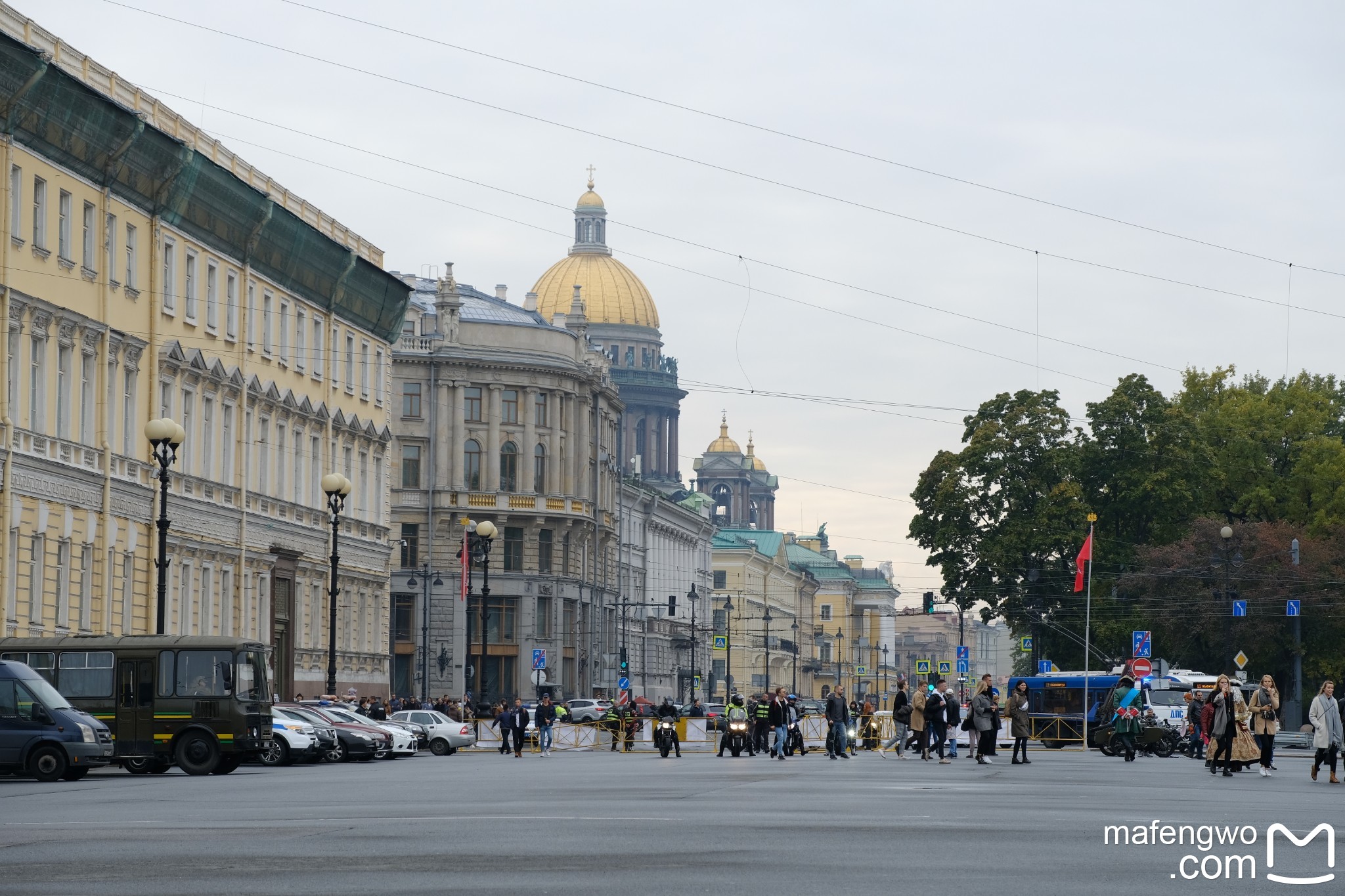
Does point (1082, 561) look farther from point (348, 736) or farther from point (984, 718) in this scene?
point (348, 736)

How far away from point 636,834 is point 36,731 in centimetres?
1615

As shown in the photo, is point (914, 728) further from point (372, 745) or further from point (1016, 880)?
point (1016, 880)

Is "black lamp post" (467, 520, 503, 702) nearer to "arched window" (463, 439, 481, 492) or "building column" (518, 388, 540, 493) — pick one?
"arched window" (463, 439, 481, 492)

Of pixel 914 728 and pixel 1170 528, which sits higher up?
pixel 1170 528

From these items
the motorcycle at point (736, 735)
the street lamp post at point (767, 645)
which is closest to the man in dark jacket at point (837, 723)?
the motorcycle at point (736, 735)

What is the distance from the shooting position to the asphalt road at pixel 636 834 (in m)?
14.7

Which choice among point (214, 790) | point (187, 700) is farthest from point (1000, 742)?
point (214, 790)

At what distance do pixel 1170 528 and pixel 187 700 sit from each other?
183 ft

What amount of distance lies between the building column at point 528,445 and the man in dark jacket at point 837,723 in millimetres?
65592

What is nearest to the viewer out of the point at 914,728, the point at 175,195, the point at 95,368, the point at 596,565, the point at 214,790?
the point at 214,790

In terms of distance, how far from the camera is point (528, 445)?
375 feet

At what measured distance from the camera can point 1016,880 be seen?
48.6 ft

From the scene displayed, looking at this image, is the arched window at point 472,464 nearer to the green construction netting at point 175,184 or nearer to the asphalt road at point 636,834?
the green construction netting at point 175,184

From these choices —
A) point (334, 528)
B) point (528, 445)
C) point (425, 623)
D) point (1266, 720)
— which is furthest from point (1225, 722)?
point (528, 445)
